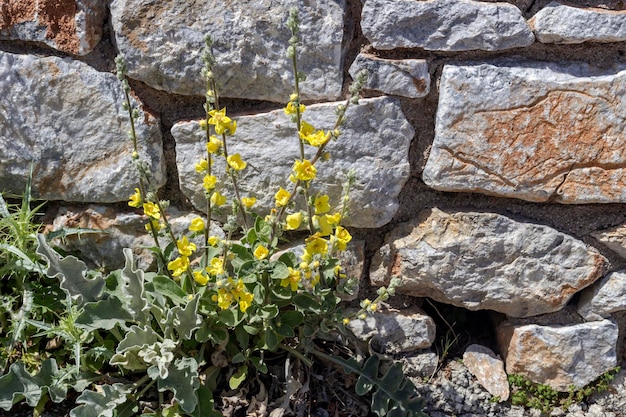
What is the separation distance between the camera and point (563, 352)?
8.36ft

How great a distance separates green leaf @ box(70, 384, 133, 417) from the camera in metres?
2.02

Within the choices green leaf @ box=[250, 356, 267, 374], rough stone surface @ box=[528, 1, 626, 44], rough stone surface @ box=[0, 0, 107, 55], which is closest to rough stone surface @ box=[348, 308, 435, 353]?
green leaf @ box=[250, 356, 267, 374]

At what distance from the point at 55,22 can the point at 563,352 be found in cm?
210

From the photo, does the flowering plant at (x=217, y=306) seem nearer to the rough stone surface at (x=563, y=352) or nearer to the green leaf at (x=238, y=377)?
the green leaf at (x=238, y=377)

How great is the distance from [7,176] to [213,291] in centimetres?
87

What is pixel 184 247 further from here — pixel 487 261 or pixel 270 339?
pixel 487 261

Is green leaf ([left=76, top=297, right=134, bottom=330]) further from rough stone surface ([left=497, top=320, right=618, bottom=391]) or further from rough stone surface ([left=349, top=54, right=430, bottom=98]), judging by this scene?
rough stone surface ([left=497, top=320, right=618, bottom=391])

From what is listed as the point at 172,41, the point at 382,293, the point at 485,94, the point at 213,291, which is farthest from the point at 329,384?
the point at 172,41

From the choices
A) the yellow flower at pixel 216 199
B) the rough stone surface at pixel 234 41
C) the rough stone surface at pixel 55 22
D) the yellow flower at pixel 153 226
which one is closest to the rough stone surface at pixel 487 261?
the rough stone surface at pixel 234 41

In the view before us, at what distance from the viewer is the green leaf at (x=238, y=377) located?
2.23 m

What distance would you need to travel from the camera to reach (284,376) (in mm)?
2420

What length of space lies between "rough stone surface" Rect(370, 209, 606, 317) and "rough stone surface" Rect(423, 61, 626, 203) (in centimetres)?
14

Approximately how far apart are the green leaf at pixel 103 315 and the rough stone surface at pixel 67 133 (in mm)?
436

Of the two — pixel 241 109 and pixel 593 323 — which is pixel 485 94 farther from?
pixel 593 323
